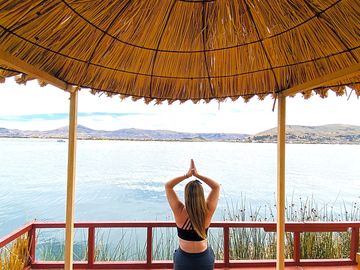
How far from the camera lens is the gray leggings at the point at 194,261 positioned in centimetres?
185

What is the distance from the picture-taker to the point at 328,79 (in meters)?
1.95

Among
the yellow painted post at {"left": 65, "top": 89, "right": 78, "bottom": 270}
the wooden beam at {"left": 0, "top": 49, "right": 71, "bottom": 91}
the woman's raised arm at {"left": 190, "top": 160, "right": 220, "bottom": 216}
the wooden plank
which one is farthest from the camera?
the wooden plank

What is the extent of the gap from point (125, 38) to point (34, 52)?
66 cm

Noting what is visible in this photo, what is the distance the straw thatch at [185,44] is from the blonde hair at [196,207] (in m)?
1.20

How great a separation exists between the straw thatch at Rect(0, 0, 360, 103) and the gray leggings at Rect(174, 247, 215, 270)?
1583 mm

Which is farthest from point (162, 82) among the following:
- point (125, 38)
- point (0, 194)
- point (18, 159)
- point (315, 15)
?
point (18, 159)

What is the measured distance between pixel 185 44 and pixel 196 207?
4.36 ft

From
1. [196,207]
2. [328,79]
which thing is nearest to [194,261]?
[196,207]

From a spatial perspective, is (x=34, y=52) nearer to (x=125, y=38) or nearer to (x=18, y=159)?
(x=125, y=38)

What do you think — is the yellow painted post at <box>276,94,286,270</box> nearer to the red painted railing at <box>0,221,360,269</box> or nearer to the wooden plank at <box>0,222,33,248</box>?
the red painted railing at <box>0,221,360,269</box>

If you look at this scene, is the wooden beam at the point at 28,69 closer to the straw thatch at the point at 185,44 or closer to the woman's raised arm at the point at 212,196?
the straw thatch at the point at 185,44

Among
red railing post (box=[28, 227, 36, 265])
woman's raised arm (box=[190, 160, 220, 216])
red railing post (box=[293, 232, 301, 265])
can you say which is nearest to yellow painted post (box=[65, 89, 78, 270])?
red railing post (box=[28, 227, 36, 265])

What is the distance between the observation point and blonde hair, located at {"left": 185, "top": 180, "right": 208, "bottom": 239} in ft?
6.12

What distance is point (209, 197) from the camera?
2.01m
